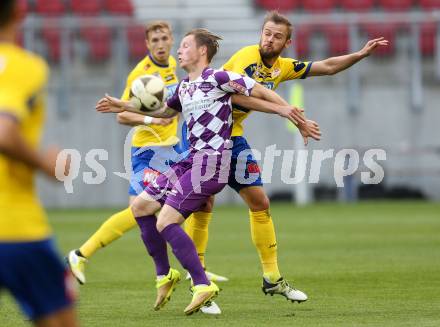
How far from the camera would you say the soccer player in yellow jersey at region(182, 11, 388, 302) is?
7926 millimetres

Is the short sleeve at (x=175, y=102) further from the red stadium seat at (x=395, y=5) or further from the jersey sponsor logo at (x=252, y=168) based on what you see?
the red stadium seat at (x=395, y=5)

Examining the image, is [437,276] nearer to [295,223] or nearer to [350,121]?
[295,223]

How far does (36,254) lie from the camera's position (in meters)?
3.87

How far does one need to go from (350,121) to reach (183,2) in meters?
5.15

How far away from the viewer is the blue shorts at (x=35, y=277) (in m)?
3.84

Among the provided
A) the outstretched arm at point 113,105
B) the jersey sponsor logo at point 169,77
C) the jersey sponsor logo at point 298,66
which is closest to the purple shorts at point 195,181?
the outstretched arm at point 113,105

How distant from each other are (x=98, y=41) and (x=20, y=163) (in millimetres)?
20694

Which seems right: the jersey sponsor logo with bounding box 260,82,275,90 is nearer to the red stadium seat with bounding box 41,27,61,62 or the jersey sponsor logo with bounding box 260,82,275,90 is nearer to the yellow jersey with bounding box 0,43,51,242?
the yellow jersey with bounding box 0,43,51,242

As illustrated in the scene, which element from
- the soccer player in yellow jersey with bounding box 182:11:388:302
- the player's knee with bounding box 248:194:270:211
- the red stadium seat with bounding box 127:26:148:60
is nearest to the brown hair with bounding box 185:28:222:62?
the soccer player in yellow jersey with bounding box 182:11:388:302

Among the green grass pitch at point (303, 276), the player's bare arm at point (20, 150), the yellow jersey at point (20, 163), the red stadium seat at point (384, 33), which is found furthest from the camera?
the red stadium seat at point (384, 33)

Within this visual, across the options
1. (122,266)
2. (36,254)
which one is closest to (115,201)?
(122,266)

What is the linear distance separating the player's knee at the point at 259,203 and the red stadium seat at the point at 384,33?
55.1 ft

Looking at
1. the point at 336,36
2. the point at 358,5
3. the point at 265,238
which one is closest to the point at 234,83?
the point at 265,238

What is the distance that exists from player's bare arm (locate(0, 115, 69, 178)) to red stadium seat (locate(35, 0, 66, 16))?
72.0 feet
